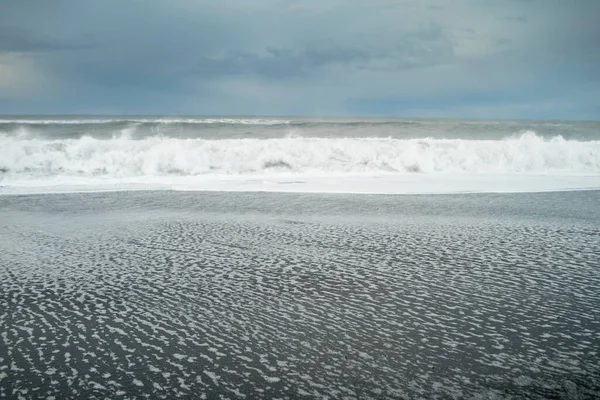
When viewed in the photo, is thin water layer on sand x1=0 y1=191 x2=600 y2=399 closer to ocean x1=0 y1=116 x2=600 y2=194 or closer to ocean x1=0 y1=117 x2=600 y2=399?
ocean x1=0 y1=117 x2=600 y2=399

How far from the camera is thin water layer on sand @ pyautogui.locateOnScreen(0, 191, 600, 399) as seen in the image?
2.32 m

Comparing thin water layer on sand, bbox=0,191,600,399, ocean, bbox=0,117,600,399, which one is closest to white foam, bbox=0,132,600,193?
ocean, bbox=0,117,600,399

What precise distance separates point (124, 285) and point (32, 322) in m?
0.86

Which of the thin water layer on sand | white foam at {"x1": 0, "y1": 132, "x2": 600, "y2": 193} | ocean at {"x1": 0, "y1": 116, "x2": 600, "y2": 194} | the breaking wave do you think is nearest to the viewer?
the thin water layer on sand

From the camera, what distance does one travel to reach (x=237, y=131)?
123ft

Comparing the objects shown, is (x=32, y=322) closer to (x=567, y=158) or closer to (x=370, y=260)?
(x=370, y=260)

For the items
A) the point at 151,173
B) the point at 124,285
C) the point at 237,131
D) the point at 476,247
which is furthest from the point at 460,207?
the point at 237,131

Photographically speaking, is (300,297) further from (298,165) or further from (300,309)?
(298,165)

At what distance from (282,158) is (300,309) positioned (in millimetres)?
14793

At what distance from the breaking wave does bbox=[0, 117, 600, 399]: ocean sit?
6.50 metres

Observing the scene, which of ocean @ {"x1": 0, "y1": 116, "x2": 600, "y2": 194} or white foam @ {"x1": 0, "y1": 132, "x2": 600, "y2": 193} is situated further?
white foam @ {"x1": 0, "y1": 132, "x2": 600, "y2": 193}

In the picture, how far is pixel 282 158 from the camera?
17953 millimetres

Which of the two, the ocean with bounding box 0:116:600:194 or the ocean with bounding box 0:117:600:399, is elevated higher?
the ocean with bounding box 0:116:600:194

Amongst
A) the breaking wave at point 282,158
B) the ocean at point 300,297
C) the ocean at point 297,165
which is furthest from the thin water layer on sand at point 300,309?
the breaking wave at point 282,158
